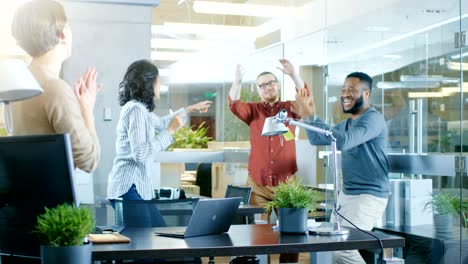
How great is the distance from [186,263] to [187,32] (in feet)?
19.2

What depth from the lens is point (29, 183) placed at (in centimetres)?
204

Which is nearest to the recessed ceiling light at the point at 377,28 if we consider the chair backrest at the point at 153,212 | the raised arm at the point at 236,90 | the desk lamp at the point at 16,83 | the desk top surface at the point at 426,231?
the raised arm at the point at 236,90

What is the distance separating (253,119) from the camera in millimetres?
6129

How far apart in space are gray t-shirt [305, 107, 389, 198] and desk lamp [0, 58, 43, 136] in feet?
8.08

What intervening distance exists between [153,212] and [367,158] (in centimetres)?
185

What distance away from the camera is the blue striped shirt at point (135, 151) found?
12.7 ft

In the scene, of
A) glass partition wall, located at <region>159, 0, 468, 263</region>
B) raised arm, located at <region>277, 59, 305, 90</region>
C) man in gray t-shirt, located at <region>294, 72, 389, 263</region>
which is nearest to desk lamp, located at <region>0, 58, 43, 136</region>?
man in gray t-shirt, located at <region>294, 72, 389, 263</region>

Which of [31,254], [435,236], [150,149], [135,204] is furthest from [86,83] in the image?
[435,236]

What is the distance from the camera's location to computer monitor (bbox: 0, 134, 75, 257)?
200 cm

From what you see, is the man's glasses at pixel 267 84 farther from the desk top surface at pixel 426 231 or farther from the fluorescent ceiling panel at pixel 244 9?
the desk top surface at pixel 426 231

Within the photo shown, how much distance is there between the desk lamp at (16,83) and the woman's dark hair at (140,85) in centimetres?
197

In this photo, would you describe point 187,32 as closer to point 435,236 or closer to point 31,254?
point 435,236

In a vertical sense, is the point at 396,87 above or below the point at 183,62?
below

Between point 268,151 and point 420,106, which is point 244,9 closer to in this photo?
point 268,151
